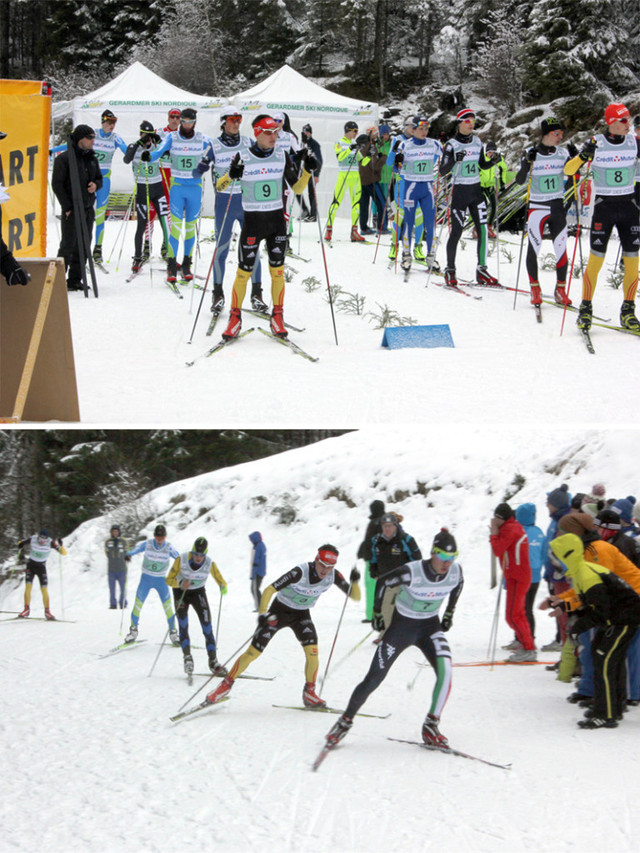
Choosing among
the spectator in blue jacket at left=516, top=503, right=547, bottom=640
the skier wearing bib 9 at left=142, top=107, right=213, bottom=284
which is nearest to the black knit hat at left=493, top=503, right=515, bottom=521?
the spectator in blue jacket at left=516, top=503, right=547, bottom=640

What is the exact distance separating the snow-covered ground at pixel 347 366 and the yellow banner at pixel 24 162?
48.3 inches

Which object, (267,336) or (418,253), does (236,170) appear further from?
(418,253)

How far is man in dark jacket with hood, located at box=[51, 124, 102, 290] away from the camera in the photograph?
33.2 feet

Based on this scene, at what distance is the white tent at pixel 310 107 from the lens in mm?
19219

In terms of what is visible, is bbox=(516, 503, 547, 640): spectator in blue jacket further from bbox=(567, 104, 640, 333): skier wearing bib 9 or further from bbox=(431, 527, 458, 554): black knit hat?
bbox=(431, 527, 458, 554): black knit hat

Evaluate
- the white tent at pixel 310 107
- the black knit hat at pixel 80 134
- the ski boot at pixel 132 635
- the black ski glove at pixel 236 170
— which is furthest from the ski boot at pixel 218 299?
the white tent at pixel 310 107

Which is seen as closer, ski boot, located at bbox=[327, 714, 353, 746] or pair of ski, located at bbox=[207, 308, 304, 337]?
ski boot, located at bbox=[327, 714, 353, 746]

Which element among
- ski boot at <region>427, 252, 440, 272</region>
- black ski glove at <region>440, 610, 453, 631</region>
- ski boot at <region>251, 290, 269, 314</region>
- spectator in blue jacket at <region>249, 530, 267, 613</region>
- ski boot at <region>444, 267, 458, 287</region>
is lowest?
spectator in blue jacket at <region>249, 530, 267, 613</region>

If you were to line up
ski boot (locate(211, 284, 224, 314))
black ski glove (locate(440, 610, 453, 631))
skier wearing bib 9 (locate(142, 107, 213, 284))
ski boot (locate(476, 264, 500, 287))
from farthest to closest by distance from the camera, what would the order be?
ski boot (locate(476, 264, 500, 287))
skier wearing bib 9 (locate(142, 107, 213, 284))
ski boot (locate(211, 284, 224, 314))
black ski glove (locate(440, 610, 453, 631))

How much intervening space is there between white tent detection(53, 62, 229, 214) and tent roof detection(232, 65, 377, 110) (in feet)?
2.63

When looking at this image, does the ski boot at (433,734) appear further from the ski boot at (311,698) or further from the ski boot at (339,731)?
the ski boot at (311,698)

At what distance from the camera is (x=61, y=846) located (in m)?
3.79

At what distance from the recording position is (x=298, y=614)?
600cm

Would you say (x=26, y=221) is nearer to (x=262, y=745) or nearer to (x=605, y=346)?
(x=262, y=745)
